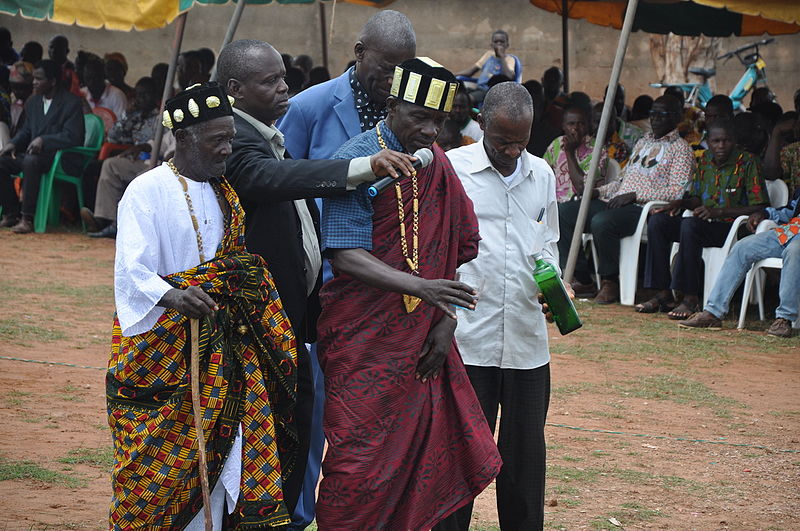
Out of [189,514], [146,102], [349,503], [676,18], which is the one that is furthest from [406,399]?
[676,18]

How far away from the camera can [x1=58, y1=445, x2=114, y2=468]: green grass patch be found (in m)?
5.51

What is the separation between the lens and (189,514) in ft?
11.9

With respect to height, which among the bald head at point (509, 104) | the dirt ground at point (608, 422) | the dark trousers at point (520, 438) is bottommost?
the dirt ground at point (608, 422)

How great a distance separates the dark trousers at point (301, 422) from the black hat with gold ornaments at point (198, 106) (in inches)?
37.0

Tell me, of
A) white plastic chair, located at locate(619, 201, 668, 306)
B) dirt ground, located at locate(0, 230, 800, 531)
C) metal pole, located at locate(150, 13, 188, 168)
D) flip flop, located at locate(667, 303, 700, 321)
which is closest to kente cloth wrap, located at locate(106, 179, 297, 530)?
dirt ground, located at locate(0, 230, 800, 531)

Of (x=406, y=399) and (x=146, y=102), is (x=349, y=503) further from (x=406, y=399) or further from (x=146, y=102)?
(x=146, y=102)

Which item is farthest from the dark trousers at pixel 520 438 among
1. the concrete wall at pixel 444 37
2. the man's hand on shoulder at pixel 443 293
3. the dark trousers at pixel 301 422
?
the concrete wall at pixel 444 37

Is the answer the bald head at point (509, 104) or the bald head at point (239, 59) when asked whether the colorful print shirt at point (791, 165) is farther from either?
the bald head at point (239, 59)

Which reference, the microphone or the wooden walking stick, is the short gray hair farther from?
the wooden walking stick

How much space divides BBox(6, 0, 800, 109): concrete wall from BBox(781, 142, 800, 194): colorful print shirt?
11.4 meters

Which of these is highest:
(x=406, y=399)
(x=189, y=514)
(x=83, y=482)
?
(x=406, y=399)

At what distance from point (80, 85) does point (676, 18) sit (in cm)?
886

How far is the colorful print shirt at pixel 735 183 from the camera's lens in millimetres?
10188

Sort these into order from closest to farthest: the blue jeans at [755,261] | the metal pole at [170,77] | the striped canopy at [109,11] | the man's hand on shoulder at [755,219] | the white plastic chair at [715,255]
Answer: the blue jeans at [755,261] → the man's hand on shoulder at [755,219] → the white plastic chair at [715,255] → the striped canopy at [109,11] → the metal pole at [170,77]
